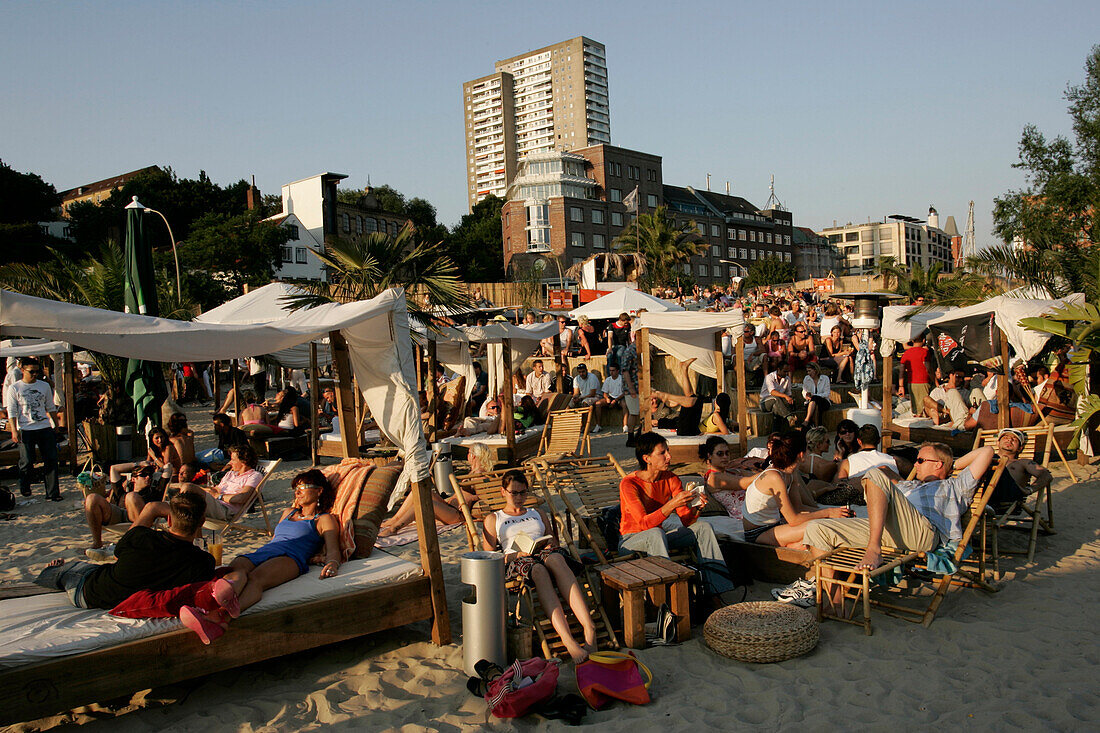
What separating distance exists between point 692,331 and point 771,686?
7.79 meters

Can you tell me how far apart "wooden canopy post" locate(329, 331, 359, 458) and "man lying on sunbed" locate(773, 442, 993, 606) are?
3.80 metres

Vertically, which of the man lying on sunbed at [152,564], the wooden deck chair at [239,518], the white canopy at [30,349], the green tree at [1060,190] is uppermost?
the green tree at [1060,190]

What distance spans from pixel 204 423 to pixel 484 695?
46.3 feet

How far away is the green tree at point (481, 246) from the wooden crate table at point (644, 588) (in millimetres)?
60158

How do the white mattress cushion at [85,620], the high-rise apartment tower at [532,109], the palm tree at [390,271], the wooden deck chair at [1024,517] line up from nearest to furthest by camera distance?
the white mattress cushion at [85,620]
the wooden deck chair at [1024,517]
the palm tree at [390,271]
the high-rise apartment tower at [532,109]

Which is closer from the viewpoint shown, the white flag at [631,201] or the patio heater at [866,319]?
the patio heater at [866,319]

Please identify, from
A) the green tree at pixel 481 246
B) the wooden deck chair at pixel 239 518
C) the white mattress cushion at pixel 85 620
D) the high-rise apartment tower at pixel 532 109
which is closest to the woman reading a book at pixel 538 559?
the white mattress cushion at pixel 85 620

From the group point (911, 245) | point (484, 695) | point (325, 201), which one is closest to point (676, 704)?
point (484, 695)

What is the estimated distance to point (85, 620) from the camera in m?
3.86

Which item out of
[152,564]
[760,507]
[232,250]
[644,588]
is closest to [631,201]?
[232,250]

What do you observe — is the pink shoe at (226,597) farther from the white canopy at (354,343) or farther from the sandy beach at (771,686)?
the white canopy at (354,343)

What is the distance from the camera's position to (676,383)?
1484 centimetres

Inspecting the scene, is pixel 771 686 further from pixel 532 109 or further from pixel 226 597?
pixel 532 109

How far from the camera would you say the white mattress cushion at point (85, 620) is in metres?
3.54
